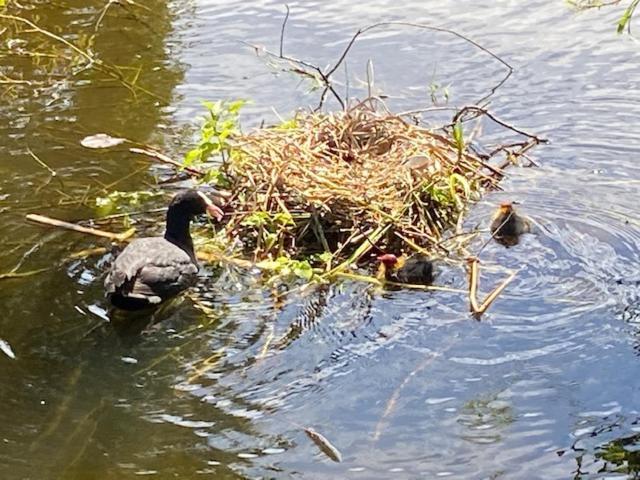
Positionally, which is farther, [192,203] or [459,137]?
[459,137]

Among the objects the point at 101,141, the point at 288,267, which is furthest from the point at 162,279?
the point at 101,141

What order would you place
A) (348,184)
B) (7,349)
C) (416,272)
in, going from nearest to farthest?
(7,349)
(416,272)
(348,184)

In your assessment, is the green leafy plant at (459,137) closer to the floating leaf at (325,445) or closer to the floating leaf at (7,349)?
the floating leaf at (325,445)

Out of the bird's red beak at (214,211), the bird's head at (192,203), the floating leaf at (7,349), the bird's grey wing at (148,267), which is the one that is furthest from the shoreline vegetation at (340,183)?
the floating leaf at (7,349)

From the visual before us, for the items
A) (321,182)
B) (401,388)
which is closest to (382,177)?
(321,182)

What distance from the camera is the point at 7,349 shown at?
235 inches

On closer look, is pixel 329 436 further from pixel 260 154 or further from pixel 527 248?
pixel 260 154

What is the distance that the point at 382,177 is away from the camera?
7328 mm

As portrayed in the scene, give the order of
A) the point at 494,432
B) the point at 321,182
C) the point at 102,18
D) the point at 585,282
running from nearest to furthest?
the point at 494,432 < the point at 585,282 < the point at 321,182 < the point at 102,18

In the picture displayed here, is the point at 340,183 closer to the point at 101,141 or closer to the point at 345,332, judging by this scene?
the point at 345,332

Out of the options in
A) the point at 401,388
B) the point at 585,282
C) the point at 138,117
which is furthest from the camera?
the point at 138,117

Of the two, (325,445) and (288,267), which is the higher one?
(288,267)

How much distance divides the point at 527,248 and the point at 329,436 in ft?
7.26

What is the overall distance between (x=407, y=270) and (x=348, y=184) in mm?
931
